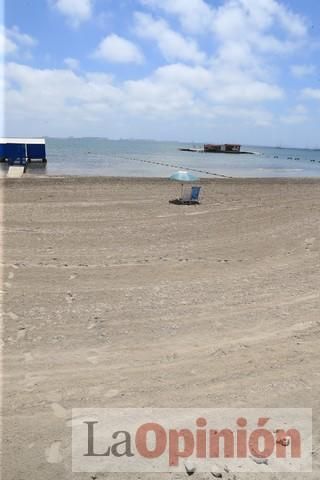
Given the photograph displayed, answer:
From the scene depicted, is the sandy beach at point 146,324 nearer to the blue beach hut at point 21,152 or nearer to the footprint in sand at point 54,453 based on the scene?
the footprint in sand at point 54,453

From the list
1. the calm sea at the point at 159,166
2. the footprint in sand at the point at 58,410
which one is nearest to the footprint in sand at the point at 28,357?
the footprint in sand at the point at 58,410

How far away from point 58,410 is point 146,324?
6.40 ft

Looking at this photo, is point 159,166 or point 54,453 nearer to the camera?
point 54,453

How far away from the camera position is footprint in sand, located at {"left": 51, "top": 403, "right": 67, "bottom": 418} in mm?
3584

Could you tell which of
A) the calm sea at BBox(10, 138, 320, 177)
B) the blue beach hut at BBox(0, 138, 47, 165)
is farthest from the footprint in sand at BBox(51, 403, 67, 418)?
the blue beach hut at BBox(0, 138, 47, 165)

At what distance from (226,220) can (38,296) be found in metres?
8.19

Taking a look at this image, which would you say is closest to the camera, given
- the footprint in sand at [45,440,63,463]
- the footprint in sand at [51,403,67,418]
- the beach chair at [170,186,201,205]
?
the footprint in sand at [45,440,63,463]

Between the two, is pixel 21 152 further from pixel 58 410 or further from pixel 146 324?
pixel 58 410

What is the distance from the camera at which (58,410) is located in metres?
3.64

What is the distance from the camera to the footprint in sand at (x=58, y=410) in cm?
358

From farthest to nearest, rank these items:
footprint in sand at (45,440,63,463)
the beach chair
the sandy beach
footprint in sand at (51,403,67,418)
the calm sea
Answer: the calm sea → the beach chair → the sandy beach → footprint in sand at (51,403,67,418) → footprint in sand at (45,440,63,463)

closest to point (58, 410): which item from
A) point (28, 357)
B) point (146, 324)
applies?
point (28, 357)

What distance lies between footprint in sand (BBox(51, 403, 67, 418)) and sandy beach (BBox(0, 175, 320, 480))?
0.05 ft

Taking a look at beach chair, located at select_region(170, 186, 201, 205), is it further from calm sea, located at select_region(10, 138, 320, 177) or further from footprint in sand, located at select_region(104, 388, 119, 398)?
calm sea, located at select_region(10, 138, 320, 177)
